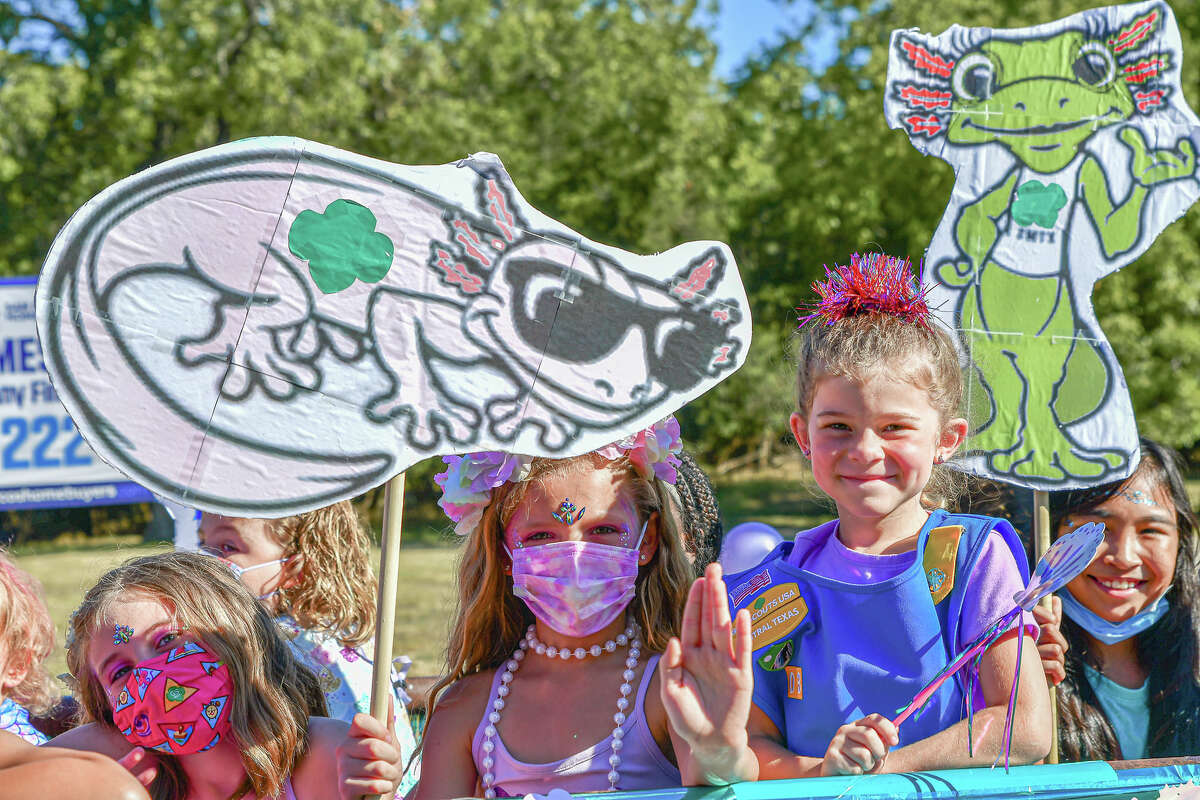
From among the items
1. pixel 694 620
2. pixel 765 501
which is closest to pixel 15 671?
pixel 694 620

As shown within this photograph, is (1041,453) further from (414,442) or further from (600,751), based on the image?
(414,442)

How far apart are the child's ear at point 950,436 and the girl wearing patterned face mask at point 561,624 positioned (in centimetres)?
57

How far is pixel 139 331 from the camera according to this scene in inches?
85.3

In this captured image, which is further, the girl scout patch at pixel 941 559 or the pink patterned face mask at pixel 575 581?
the pink patterned face mask at pixel 575 581

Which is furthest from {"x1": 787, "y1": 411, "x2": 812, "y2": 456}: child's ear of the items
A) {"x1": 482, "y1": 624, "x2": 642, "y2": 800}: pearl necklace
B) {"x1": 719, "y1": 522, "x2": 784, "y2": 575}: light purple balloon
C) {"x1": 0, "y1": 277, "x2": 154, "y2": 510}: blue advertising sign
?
{"x1": 0, "y1": 277, "x2": 154, "y2": 510}: blue advertising sign

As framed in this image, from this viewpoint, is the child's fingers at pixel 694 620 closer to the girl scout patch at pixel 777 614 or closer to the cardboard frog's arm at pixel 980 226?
the girl scout patch at pixel 777 614

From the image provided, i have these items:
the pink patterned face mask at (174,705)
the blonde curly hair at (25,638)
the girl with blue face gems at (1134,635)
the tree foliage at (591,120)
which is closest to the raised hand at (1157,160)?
the girl with blue face gems at (1134,635)

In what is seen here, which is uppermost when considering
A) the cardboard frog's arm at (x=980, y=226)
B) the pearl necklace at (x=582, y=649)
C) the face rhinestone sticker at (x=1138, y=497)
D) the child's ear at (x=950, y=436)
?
the cardboard frog's arm at (x=980, y=226)

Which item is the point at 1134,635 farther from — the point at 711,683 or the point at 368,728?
the point at 368,728

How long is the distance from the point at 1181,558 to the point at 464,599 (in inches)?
80.1

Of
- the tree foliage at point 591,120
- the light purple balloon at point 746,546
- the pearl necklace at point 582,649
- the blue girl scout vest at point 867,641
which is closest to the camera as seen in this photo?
the blue girl scout vest at point 867,641

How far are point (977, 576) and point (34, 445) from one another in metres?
9.22

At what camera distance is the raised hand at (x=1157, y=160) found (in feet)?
11.2

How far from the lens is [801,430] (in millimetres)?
2525
